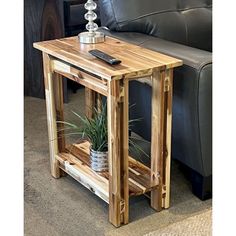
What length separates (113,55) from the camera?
5.84ft

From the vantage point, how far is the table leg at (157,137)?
1.73 metres

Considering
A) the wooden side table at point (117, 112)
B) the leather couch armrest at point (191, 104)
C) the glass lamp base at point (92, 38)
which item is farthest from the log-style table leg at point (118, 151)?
the glass lamp base at point (92, 38)

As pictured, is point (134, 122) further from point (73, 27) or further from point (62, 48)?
point (73, 27)

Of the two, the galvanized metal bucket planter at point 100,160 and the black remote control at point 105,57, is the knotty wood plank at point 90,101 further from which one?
the black remote control at point 105,57

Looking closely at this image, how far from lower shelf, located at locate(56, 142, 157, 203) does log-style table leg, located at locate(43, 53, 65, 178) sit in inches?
1.8

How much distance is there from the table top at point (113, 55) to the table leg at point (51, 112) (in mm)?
83

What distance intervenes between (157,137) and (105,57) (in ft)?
1.22

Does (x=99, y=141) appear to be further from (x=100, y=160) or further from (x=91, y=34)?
(x=91, y=34)

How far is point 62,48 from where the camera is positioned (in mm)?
1899

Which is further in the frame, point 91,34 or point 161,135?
point 91,34

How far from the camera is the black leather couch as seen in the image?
175cm

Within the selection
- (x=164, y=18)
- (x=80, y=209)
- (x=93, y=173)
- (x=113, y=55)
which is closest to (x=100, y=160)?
(x=93, y=173)
